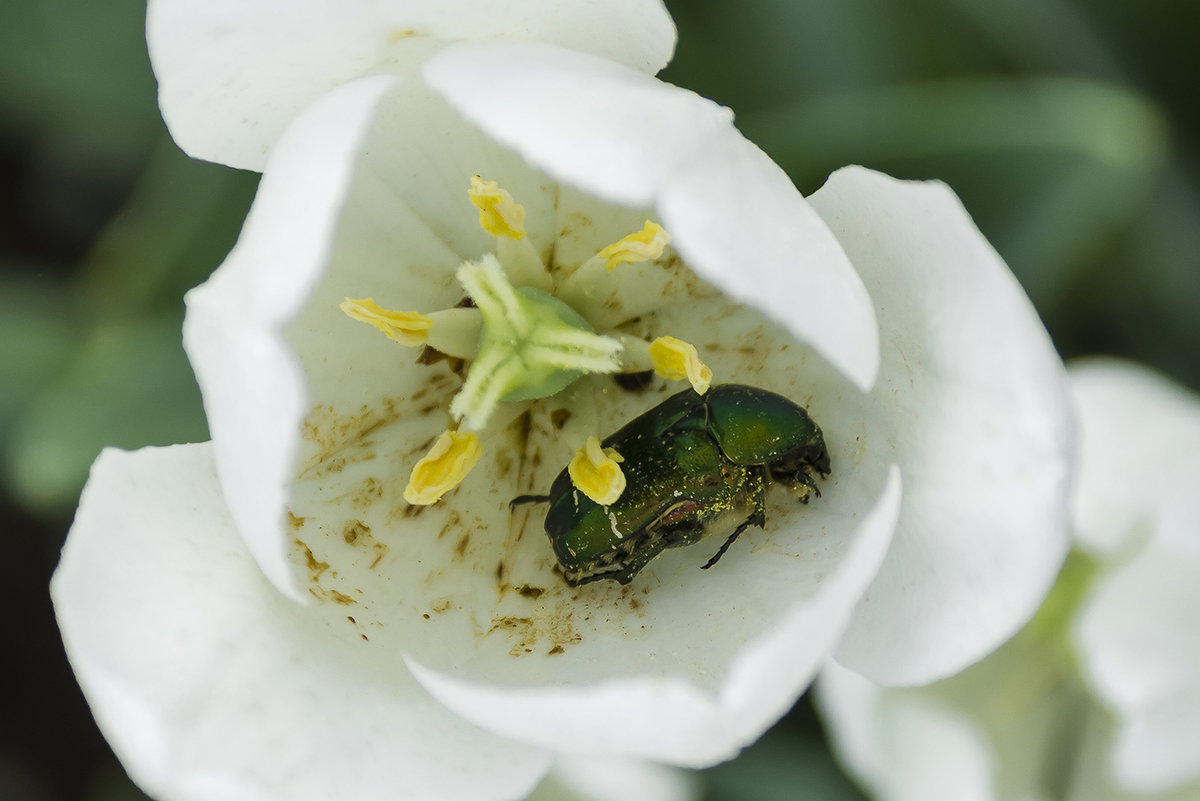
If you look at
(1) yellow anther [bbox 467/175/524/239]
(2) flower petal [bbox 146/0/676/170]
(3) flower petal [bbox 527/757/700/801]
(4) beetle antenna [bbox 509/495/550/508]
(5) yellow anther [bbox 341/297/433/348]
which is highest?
(2) flower petal [bbox 146/0/676/170]

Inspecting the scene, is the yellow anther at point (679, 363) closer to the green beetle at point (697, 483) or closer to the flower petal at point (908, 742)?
the green beetle at point (697, 483)

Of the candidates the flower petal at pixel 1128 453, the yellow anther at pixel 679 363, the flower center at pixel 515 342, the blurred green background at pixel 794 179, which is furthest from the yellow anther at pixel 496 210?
the flower petal at pixel 1128 453

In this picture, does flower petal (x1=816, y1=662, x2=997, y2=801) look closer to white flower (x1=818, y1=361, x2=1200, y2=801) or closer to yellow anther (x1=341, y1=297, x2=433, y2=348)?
white flower (x1=818, y1=361, x2=1200, y2=801)

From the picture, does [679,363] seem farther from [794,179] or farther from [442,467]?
[794,179]

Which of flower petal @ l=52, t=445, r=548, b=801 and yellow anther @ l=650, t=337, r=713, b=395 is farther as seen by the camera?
yellow anther @ l=650, t=337, r=713, b=395

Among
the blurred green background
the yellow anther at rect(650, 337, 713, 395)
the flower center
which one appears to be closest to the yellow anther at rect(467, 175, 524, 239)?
the flower center

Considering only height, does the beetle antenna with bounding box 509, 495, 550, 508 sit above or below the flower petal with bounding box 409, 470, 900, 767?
below

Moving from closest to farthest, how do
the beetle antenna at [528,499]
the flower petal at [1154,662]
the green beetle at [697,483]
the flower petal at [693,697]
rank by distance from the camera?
the flower petal at [693,697]
the green beetle at [697,483]
the beetle antenna at [528,499]
the flower petal at [1154,662]

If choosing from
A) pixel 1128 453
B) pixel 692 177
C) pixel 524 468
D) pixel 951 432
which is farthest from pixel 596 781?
pixel 692 177
